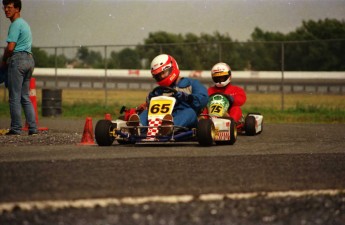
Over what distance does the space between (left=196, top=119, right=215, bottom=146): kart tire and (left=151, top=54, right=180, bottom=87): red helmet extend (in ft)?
3.52

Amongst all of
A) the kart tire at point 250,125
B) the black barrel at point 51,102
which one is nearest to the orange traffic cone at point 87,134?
the kart tire at point 250,125

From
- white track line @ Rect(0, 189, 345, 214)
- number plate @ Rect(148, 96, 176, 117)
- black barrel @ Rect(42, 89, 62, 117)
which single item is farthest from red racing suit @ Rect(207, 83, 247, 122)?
black barrel @ Rect(42, 89, 62, 117)

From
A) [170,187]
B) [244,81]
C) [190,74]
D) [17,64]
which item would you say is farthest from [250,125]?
[244,81]

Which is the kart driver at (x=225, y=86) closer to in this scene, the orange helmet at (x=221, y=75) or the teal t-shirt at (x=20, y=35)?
the orange helmet at (x=221, y=75)

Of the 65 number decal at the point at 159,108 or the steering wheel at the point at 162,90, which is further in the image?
the steering wheel at the point at 162,90

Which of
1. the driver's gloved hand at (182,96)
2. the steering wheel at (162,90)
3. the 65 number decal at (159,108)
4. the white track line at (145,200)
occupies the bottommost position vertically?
the white track line at (145,200)

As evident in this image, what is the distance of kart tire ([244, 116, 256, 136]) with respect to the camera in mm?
13688

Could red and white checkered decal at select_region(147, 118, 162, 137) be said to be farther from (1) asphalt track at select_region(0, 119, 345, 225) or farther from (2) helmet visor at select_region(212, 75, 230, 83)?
(2) helmet visor at select_region(212, 75, 230, 83)

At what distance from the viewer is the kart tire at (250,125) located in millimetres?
13688

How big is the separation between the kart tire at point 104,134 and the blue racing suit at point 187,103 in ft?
1.62

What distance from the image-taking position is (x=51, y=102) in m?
21.2

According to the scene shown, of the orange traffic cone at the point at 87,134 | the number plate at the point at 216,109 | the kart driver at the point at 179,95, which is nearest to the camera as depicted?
the kart driver at the point at 179,95

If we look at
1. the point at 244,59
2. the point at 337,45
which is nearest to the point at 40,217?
the point at 337,45

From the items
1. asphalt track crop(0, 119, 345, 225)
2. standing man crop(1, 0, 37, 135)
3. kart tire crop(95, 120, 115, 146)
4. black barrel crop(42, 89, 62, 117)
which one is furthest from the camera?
black barrel crop(42, 89, 62, 117)
